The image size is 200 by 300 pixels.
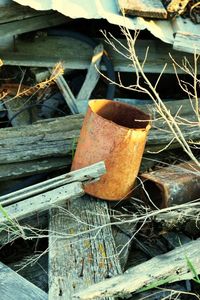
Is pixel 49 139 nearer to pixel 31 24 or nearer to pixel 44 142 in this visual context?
pixel 44 142

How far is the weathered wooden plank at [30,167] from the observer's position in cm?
369

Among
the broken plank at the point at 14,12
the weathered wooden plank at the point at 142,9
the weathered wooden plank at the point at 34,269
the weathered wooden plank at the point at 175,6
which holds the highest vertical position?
the broken plank at the point at 14,12

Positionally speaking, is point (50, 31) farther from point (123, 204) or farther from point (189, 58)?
point (123, 204)

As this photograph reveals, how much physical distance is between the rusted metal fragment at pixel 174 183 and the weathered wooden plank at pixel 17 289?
949 millimetres

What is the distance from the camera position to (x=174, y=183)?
3.37m

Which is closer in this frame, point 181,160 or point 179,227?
point 179,227

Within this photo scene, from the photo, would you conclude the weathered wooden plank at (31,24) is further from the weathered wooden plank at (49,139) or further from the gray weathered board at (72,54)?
the weathered wooden plank at (49,139)

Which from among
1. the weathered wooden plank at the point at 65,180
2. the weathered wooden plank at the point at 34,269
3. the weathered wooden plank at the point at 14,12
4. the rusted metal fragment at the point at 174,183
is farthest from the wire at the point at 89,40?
the weathered wooden plank at the point at 34,269

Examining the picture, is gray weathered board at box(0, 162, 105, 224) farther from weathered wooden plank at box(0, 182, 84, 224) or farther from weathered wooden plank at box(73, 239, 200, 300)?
weathered wooden plank at box(73, 239, 200, 300)

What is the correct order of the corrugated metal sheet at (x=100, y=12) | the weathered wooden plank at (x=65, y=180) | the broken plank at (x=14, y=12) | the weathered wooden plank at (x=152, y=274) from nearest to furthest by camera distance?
the weathered wooden plank at (x=152, y=274) < the weathered wooden plank at (x=65, y=180) < the corrugated metal sheet at (x=100, y=12) < the broken plank at (x=14, y=12)

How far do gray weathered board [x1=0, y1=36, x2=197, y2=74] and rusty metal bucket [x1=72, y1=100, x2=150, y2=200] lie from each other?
113 cm

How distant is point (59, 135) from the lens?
12.5 feet

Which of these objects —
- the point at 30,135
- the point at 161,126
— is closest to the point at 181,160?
the point at 161,126

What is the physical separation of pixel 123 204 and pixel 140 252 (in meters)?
0.36
